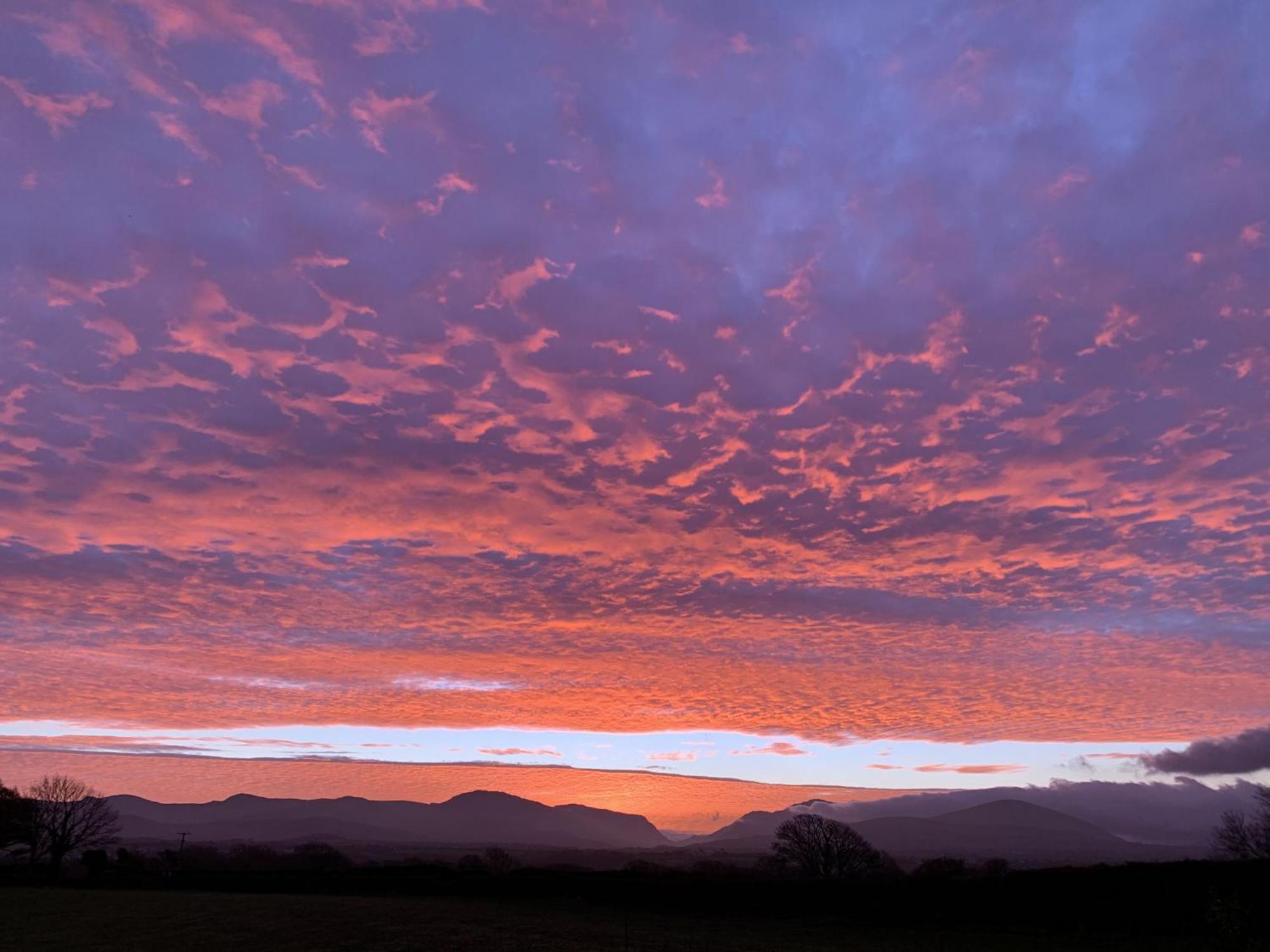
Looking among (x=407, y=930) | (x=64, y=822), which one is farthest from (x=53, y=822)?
(x=407, y=930)

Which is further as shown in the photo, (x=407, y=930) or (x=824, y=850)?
(x=824, y=850)

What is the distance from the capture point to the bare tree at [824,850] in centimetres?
10225

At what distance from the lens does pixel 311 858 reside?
497 feet

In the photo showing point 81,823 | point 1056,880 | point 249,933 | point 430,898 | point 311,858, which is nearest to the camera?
point 249,933

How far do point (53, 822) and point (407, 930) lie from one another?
3923 inches

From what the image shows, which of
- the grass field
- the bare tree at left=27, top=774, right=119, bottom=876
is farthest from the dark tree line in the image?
the grass field

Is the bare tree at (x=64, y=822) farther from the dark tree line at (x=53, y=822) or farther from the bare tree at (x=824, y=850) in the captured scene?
the bare tree at (x=824, y=850)

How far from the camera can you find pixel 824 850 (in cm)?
10506

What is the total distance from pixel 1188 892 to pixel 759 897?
31.1 metres

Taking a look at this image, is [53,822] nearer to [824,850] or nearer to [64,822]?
[64,822]

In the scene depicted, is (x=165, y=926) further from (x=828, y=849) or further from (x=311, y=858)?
(x=311, y=858)

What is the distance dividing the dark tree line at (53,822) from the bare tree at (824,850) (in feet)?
324

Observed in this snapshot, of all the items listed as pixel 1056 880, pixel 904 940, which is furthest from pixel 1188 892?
pixel 904 940

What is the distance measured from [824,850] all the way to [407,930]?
3195 inches
